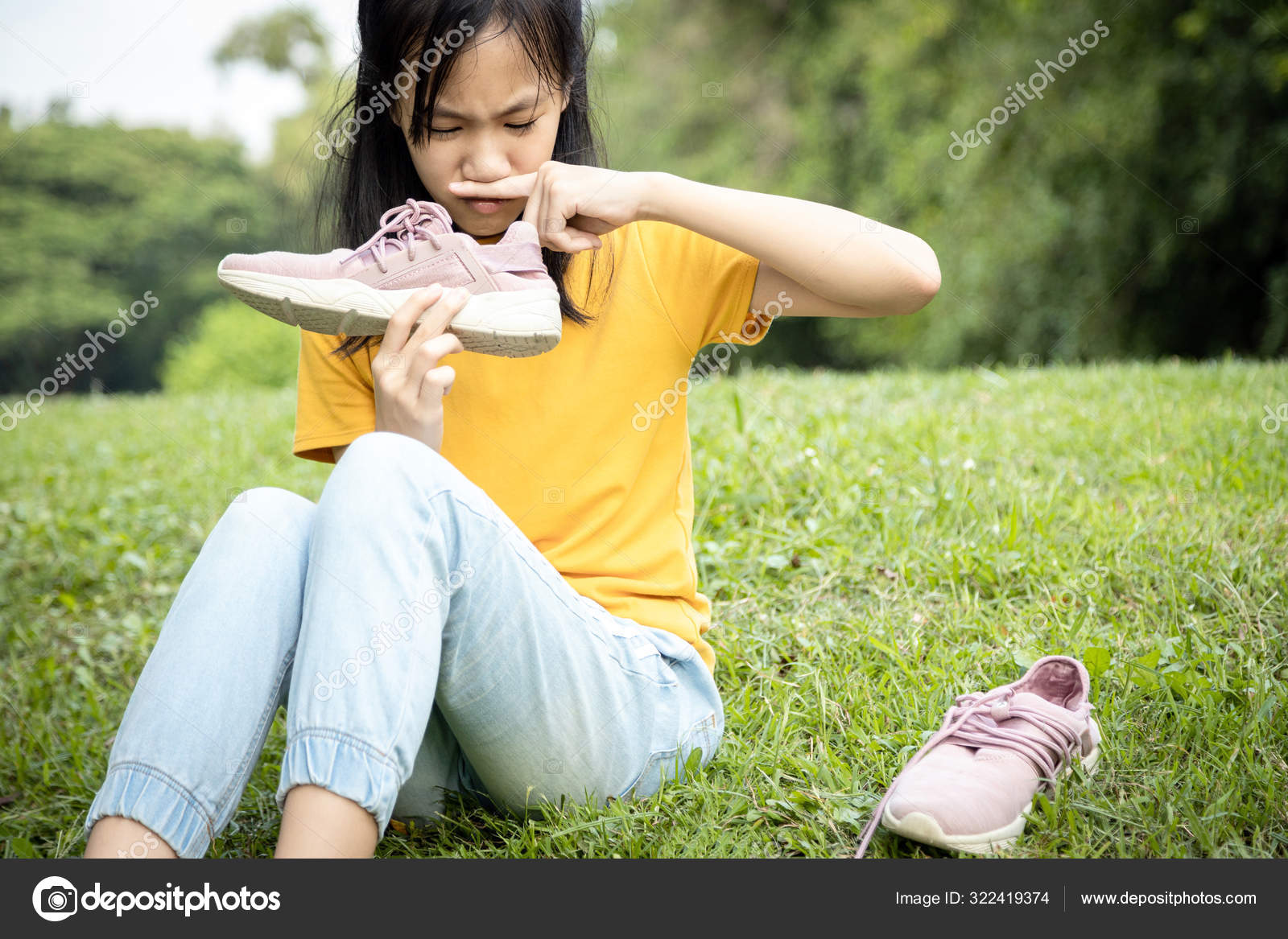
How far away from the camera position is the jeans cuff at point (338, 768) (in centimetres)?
112

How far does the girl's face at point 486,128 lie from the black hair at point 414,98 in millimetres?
19

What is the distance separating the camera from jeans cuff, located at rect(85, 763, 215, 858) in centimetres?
117

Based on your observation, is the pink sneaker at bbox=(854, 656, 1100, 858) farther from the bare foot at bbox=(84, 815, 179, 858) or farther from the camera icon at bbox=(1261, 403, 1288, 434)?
the camera icon at bbox=(1261, 403, 1288, 434)

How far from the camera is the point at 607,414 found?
1620 mm

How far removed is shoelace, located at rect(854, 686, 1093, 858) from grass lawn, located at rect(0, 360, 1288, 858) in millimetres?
52

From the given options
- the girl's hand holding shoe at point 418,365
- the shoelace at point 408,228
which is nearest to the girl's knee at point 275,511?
the girl's hand holding shoe at point 418,365

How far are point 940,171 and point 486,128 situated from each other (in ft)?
32.1

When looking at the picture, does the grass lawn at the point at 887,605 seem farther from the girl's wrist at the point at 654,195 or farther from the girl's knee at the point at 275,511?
the girl's wrist at the point at 654,195

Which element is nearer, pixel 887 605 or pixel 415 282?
pixel 415 282

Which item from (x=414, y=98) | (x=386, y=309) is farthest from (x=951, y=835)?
(x=414, y=98)

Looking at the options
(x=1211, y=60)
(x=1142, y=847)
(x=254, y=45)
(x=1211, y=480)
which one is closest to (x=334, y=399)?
(x=1142, y=847)

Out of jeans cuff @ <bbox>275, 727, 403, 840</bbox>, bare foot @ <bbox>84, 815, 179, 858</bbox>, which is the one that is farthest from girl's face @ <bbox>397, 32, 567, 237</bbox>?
bare foot @ <bbox>84, 815, 179, 858</bbox>

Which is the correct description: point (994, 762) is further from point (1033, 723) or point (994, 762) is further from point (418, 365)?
point (418, 365)
